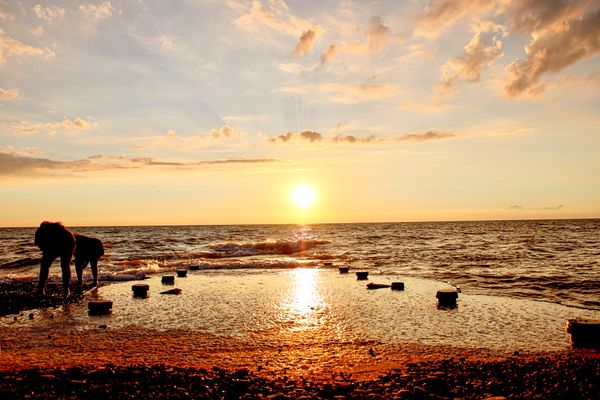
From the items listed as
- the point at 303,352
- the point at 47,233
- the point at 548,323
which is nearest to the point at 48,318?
the point at 47,233

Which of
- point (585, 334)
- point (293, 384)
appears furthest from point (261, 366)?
point (585, 334)

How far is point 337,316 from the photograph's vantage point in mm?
13938

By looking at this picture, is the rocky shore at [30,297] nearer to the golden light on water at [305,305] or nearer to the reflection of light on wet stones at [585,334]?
the golden light on water at [305,305]

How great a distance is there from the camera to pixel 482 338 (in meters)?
11.4

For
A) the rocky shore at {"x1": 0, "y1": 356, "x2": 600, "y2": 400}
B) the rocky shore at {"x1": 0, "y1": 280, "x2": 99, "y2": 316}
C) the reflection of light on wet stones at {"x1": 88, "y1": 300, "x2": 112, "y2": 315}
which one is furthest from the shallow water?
the rocky shore at {"x1": 0, "y1": 356, "x2": 600, "y2": 400}

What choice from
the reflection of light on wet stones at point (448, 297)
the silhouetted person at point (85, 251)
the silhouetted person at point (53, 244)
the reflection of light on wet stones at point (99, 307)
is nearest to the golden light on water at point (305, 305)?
the reflection of light on wet stones at point (448, 297)

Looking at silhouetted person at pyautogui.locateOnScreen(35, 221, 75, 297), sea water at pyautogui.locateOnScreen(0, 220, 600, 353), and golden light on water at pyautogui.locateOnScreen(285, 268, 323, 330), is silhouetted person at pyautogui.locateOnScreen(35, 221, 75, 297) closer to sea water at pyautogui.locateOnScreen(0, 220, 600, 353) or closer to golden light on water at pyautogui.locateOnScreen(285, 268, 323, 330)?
sea water at pyautogui.locateOnScreen(0, 220, 600, 353)

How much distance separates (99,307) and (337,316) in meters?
8.17

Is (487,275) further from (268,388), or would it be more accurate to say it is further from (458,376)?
(268,388)

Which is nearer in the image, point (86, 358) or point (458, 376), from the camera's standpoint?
point (458, 376)

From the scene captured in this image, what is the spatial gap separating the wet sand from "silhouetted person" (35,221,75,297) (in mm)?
4449

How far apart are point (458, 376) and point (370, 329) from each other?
434cm

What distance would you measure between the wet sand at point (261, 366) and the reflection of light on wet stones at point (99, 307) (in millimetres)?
1644

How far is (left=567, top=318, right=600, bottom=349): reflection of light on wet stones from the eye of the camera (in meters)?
10.6
